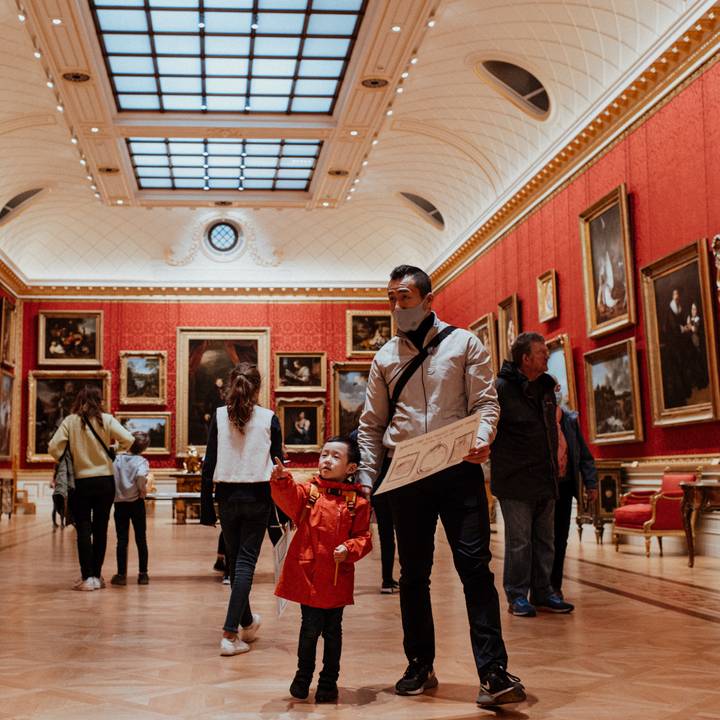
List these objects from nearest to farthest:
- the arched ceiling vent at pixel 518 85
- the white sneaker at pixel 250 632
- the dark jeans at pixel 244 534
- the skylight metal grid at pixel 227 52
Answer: the dark jeans at pixel 244 534
the white sneaker at pixel 250 632
the skylight metal grid at pixel 227 52
the arched ceiling vent at pixel 518 85

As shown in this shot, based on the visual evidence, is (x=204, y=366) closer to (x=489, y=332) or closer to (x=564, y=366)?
(x=489, y=332)

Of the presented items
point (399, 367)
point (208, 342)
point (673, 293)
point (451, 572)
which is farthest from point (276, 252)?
point (399, 367)

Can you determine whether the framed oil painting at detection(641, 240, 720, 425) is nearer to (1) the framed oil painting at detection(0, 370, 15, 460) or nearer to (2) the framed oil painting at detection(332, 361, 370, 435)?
(2) the framed oil painting at detection(332, 361, 370, 435)

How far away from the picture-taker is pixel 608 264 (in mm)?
14734

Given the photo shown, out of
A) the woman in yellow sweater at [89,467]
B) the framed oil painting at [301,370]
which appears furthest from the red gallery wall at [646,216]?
the framed oil painting at [301,370]

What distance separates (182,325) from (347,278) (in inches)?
204

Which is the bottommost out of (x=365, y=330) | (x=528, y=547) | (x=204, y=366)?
(x=528, y=547)

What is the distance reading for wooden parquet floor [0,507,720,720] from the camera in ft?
14.3

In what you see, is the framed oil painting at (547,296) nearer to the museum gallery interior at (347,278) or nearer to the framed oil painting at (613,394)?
the museum gallery interior at (347,278)

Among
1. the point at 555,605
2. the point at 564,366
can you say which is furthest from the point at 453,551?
the point at 564,366

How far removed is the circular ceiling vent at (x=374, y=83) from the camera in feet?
52.6

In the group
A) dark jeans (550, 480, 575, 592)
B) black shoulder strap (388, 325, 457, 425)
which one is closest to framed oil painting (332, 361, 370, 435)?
dark jeans (550, 480, 575, 592)

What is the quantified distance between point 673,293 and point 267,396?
57.3 ft

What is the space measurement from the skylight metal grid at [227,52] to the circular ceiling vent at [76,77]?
482 millimetres
